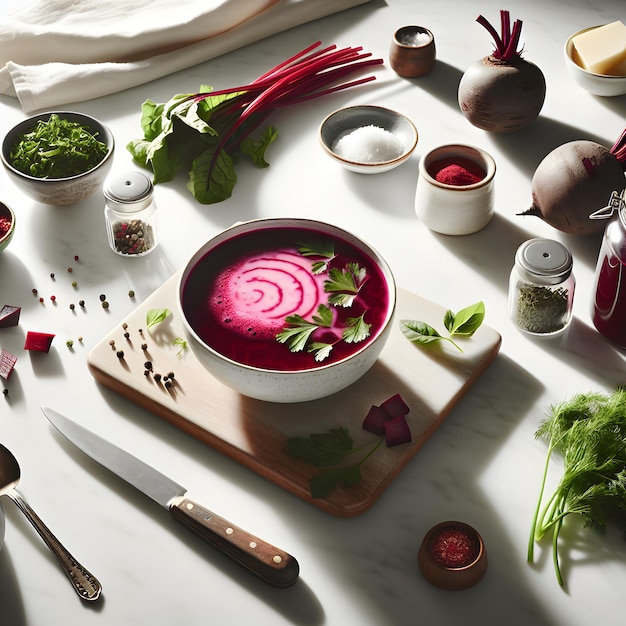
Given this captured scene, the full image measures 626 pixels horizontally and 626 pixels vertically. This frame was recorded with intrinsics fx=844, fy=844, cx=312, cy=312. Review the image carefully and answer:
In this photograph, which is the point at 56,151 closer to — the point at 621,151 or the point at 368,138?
the point at 368,138

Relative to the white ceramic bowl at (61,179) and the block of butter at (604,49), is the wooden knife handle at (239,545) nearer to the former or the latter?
the white ceramic bowl at (61,179)

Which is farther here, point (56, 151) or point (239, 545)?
point (56, 151)

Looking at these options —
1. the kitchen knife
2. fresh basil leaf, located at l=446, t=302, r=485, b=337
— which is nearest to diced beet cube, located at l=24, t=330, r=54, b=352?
the kitchen knife

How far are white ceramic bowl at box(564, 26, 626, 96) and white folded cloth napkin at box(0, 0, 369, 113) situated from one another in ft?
2.05

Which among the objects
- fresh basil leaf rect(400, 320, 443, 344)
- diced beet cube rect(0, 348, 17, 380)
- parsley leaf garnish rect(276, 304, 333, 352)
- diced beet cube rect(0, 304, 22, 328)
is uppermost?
parsley leaf garnish rect(276, 304, 333, 352)

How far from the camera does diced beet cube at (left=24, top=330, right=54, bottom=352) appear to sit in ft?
4.47

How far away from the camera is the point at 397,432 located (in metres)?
1.17

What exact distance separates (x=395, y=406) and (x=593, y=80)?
101 centimetres

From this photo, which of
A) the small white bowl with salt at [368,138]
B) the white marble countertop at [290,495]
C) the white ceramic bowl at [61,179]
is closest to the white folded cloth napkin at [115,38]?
the white marble countertop at [290,495]

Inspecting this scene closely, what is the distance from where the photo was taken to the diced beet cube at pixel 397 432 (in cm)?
117

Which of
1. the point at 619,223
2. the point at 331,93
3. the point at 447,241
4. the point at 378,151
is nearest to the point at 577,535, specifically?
the point at 619,223

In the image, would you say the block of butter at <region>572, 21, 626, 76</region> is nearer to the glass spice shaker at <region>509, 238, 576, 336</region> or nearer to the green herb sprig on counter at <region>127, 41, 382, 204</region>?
the green herb sprig on counter at <region>127, 41, 382, 204</region>

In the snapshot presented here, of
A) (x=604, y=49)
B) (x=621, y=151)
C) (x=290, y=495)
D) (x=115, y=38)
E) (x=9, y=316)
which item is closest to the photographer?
(x=290, y=495)

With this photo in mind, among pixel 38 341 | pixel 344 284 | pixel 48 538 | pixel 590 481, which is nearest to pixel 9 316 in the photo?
pixel 38 341
